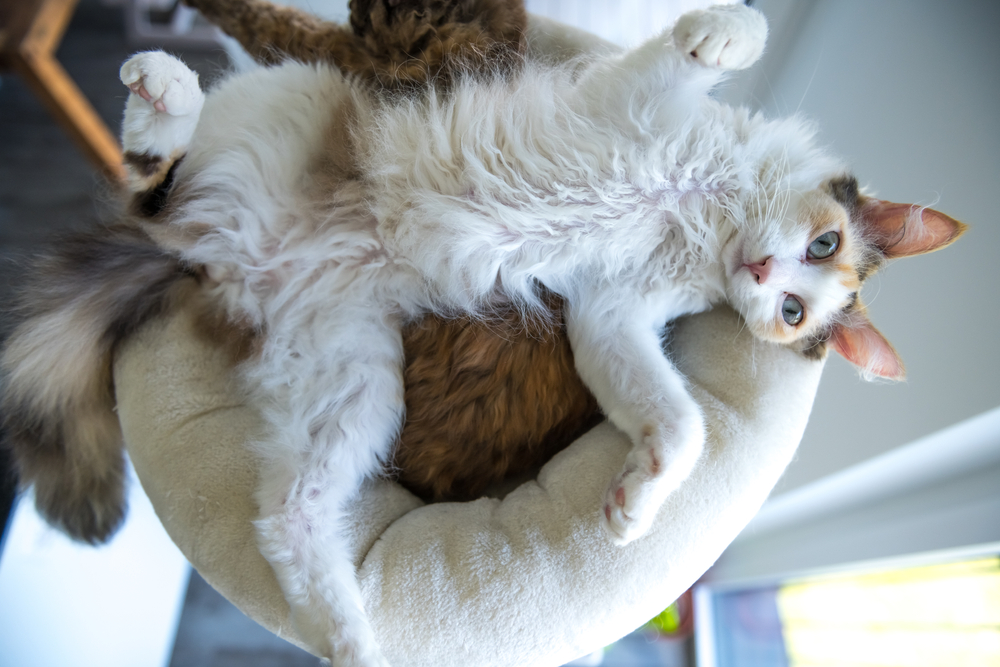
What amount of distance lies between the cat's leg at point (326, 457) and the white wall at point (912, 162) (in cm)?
111

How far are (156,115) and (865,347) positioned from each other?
137 cm

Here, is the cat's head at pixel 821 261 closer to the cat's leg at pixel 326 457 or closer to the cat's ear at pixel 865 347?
the cat's ear at pixel 865 347

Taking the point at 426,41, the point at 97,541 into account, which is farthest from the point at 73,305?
the point at 426,41

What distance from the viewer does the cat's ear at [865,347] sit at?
42.1 inches

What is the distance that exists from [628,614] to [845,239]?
0.80 m

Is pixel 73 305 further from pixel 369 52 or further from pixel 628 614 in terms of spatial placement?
pixel 628 614

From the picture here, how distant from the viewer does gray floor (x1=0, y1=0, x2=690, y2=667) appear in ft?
6.20

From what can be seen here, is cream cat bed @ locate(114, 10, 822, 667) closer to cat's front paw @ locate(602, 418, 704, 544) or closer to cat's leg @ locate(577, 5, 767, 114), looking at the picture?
cat's front paw @ locate(602, 418, 704, 544)

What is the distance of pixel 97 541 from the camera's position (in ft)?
4.08

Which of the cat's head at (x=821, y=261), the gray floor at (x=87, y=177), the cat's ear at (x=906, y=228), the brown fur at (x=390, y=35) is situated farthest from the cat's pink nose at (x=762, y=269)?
the gray floor at (x=87, y=177)

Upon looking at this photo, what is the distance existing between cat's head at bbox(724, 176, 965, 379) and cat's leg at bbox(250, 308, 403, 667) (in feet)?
2.36

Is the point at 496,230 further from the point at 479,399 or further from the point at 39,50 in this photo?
the point at 39,50

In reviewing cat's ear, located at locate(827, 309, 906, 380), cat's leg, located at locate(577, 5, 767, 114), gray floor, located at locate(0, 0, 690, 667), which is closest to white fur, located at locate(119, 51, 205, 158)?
gray floor, located at locate(0, 0, 690, 667)

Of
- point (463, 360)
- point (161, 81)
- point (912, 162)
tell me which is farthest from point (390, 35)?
point (912, 162)
